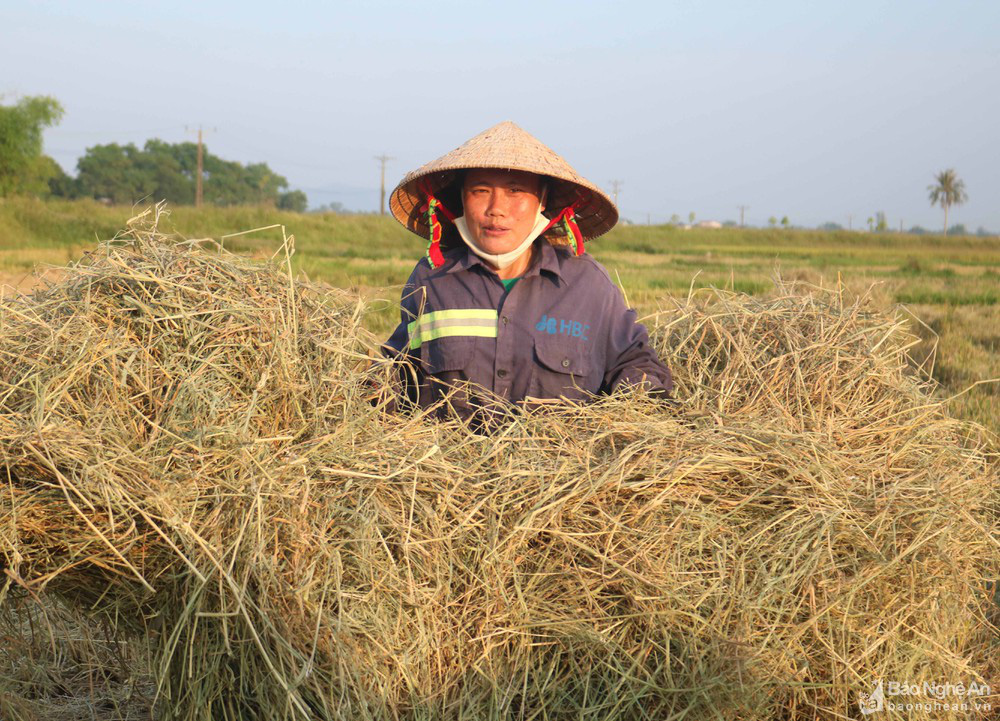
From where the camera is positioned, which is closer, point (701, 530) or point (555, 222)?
point (701, 530)

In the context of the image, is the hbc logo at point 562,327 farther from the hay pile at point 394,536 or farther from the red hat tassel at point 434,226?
the hay pile at point 394,536

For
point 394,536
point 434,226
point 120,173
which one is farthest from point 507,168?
point 120,173

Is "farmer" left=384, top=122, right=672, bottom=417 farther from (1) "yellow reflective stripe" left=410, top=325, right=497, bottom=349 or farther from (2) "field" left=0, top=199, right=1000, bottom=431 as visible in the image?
(2) "field" left=0, top=199, right=1000, bottom=431

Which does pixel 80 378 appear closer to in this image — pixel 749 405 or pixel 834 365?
pixel 749 405

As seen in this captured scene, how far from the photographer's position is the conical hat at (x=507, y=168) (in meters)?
2.87

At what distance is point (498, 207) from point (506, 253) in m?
0.16

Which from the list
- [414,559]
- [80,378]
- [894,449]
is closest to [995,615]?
[894,449]

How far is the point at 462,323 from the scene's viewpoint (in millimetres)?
2932

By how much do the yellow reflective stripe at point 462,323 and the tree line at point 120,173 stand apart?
3459cm

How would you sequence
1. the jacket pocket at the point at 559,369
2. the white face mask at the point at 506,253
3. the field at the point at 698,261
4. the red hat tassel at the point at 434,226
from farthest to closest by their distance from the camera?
the field at the point at 698,261 → the red hat tassel at the point at 434,226 → the white face mask at the point at 506,253 → the jacket pocket at the point at 559,369

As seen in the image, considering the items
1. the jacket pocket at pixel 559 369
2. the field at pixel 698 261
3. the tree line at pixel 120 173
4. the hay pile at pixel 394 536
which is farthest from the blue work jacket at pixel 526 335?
the tree line at pixel 120 173

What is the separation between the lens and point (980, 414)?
388 centimetres

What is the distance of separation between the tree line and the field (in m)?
11.6

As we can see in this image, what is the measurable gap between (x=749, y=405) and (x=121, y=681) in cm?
201
